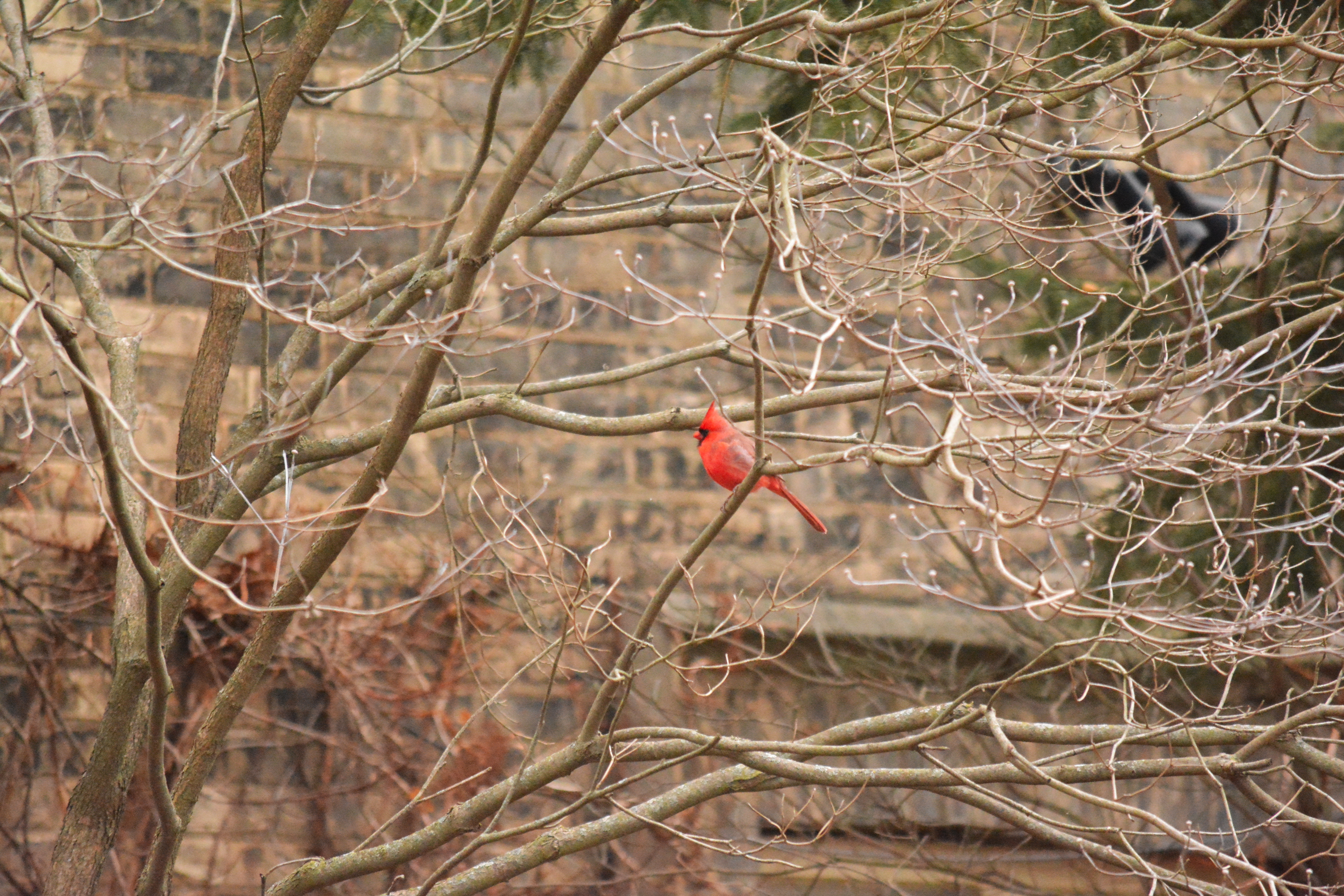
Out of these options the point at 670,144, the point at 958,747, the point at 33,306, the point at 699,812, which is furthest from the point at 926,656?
the point at 33,306

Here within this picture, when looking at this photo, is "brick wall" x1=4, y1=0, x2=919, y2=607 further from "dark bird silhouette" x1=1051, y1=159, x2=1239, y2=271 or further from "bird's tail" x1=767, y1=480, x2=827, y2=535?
"bird's tail" x1=767, y1=480, x2=827, y2=535

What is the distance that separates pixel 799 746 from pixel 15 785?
14.4 ft

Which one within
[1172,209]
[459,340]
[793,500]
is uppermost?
[1172,209]

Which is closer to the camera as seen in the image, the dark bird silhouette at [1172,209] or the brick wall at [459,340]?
the dark bird silhouette at [1172,209]

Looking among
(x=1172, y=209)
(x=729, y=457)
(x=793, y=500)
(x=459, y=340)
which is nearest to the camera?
(x=793, y=500)

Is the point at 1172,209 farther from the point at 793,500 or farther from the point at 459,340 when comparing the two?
the point at 459,340

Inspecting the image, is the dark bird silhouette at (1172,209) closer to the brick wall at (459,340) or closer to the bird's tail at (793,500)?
the bird's tail at (793,500)

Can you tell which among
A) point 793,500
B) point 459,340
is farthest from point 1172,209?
point 459,340

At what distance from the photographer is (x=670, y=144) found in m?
7.05

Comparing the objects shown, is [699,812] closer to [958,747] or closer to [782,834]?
[958,747]

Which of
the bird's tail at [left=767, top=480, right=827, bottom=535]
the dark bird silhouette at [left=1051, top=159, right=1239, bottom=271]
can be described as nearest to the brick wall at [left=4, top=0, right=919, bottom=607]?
the dark bird silhouette at [left=1051, top=159, right=1239, bottom=271]

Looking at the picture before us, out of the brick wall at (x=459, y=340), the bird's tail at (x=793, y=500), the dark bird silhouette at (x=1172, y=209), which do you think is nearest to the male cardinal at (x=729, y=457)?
the bird's tail at (x=793, y=500)

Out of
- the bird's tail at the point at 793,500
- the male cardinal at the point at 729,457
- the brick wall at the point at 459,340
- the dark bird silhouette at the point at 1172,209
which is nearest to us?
the bird's tail at the point at 793,500

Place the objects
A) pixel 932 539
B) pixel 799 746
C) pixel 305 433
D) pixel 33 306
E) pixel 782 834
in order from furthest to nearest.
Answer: pixel 932 539 < pixel 305 433 < pixel 782 834 < pixel 799 746 < pixel 33 306
